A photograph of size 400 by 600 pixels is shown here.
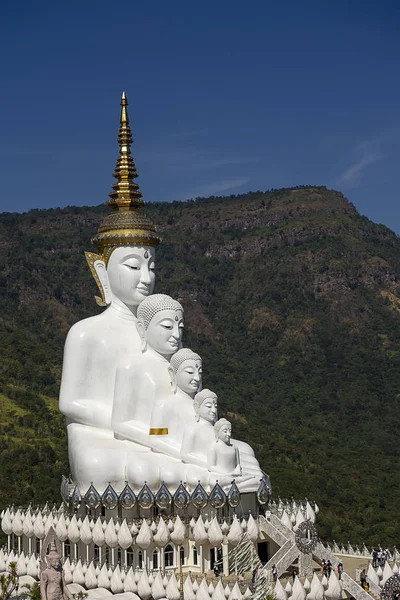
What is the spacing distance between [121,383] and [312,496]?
22420mm

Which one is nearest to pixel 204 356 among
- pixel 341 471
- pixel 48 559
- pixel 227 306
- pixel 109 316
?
pixel 227 306

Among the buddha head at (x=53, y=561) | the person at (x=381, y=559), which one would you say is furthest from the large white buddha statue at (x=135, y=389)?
the buddha head at (x=53, y=561)

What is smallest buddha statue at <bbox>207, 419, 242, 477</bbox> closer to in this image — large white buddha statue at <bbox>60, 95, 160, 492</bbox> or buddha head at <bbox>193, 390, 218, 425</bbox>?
buddha head at <bbox>193, 390, 218, 425</bbox>

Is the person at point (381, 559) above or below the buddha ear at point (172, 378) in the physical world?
below

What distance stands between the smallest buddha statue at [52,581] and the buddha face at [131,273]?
25.6 ft

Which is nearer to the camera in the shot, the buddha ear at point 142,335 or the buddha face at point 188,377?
the buddha face at point 188,377

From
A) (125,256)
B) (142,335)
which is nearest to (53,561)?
(142,335)

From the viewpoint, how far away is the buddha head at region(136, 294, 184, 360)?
25.5 meters

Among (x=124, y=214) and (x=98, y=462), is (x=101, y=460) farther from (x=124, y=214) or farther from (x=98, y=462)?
(x=124, y=214)

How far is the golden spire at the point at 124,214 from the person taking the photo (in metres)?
26.7

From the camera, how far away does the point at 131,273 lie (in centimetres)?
2662

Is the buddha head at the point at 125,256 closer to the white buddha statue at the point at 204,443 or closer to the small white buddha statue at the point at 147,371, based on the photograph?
the small white buddha statue at the point at 147,371

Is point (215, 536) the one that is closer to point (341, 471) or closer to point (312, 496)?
point (312, 496)

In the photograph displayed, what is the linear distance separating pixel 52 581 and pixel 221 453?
5.04 metres
